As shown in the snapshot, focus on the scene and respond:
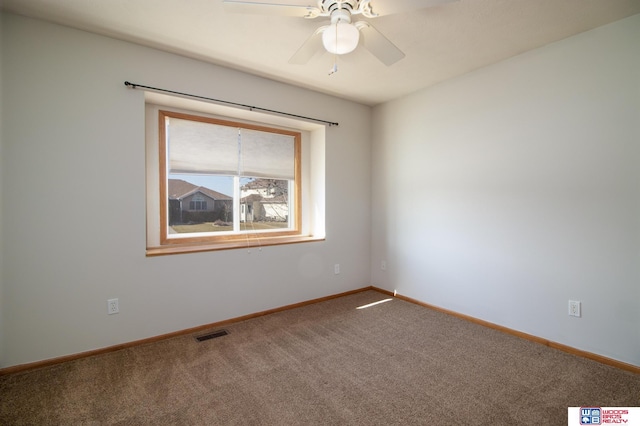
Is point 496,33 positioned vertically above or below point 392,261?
above

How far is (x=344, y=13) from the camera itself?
1.82 m

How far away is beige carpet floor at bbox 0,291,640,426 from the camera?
5.81ft

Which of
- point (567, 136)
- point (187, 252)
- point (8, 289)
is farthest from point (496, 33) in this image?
point (8, 289)

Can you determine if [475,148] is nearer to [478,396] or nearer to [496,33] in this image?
[496,33]

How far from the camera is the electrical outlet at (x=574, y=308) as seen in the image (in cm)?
248

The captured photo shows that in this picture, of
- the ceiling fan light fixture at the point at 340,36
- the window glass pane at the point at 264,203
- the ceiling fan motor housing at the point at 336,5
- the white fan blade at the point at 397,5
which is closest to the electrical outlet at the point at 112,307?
the window glass pane at the point at 264,203

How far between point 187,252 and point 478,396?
2.52m

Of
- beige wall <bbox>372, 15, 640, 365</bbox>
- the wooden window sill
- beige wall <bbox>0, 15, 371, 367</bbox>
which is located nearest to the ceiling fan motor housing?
beige wall <bbox>0, 15, 371, 367</bbox>

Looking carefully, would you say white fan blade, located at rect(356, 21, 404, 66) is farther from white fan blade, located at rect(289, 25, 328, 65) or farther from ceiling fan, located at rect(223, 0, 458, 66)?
white fan blade, located at rect(289, 25, 328, 65)

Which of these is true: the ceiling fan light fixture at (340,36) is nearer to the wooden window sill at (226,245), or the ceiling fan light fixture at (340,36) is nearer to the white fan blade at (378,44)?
the white fan blade at (378,44)

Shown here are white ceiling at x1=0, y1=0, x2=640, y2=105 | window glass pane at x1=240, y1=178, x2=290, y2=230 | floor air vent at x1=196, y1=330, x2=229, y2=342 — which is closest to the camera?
white ceiling at x1=0, y1=0, x2=640, y2=105

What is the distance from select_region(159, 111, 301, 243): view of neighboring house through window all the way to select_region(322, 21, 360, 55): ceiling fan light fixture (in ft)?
6.08

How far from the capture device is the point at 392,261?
4.04 m

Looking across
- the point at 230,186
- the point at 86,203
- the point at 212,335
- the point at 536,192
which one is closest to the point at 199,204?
the point at 230,186
